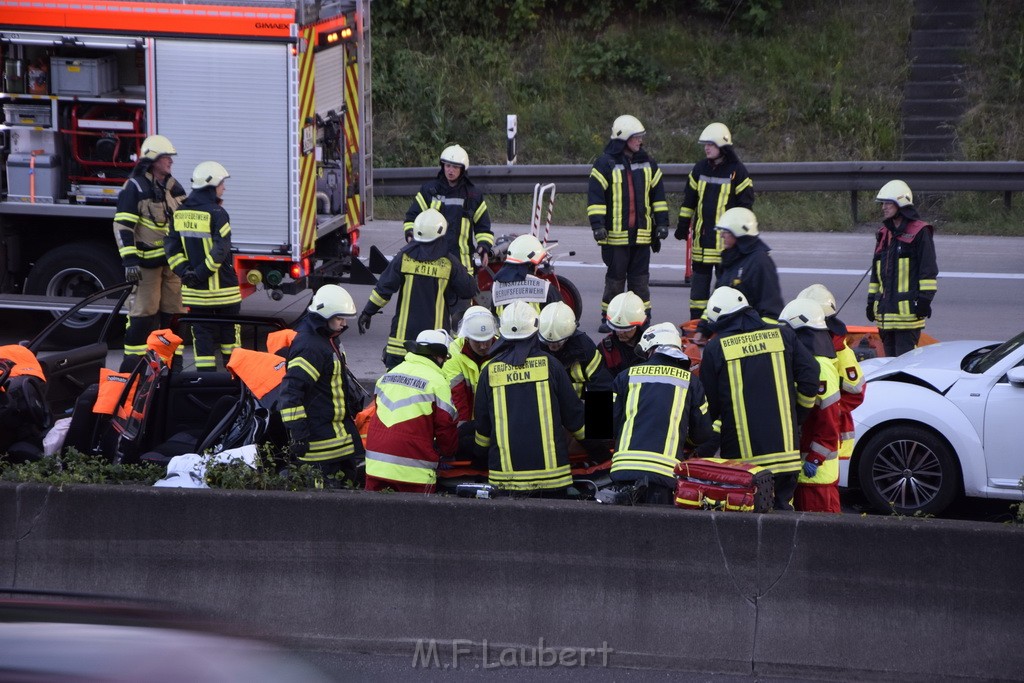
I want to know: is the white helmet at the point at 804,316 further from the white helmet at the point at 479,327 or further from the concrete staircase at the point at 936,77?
the concrete staircase at the point at 936,77

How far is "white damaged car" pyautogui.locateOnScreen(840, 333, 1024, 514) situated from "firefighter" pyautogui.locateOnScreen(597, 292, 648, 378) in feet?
4.54

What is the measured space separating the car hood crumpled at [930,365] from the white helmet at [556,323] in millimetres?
2168

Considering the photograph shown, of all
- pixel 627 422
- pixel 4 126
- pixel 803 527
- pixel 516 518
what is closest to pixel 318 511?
pixel 516 518

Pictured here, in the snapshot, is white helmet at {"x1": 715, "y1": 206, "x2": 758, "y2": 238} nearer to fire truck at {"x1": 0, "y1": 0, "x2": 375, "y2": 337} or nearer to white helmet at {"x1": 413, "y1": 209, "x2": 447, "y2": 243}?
white helmet at {"x1": 413, "y1": 209, "x2": 447, "y2": 243}

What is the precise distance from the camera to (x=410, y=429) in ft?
20.8

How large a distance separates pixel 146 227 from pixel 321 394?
3.93 metres

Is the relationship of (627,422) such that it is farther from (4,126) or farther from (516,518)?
(4,126)

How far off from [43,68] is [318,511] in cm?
698

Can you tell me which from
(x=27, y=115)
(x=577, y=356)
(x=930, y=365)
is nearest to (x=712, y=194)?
(x=930, y=365)

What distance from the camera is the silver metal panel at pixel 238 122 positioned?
1037cm

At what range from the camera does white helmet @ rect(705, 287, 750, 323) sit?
6223mm

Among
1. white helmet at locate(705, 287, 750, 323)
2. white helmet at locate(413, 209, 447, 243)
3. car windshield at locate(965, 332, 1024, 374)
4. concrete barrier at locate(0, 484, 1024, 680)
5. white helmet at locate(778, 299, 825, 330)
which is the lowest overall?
concrete barrier at locate(0, 484, 1024, 680)

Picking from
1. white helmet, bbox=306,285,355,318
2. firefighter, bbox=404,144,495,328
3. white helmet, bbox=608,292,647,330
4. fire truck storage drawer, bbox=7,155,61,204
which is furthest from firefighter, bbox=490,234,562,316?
fire truck storage drawer, bbox=7,155,61,204

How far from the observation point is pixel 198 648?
290 centimetres
